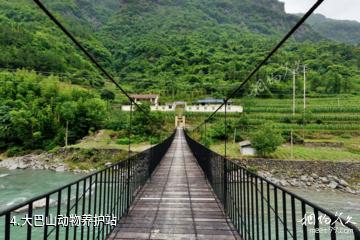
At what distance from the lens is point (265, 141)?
1861 cm

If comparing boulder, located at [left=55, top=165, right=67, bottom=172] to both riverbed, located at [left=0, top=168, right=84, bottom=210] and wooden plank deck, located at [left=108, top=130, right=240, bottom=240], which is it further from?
wooden plank deck, located at [left=108, top=130, right=240, bottom=240]

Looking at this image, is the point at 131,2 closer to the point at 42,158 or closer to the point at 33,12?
the point at 33,12

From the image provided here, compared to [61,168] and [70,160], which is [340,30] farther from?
[61,168]

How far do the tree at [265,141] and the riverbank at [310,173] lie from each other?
1.17 meters

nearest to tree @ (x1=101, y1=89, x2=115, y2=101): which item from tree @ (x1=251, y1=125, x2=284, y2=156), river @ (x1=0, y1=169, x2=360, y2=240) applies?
river @ (x1=0, y1=169, x2=360, y2=240)

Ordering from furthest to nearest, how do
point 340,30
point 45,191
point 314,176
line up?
point 340,30
point 314,176
point 45,191

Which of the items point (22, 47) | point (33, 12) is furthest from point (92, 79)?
point (33, 12)

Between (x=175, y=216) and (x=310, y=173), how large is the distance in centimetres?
1716

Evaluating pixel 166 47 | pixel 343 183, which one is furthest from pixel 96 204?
A: pixel 166 47

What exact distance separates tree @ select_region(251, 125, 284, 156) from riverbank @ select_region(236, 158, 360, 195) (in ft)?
3.85

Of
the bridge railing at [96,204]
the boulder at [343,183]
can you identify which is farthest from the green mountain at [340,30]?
the bridge railing at [96,204]

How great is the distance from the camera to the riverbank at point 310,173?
15859 mm

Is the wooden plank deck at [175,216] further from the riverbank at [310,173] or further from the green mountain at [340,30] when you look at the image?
the green mountain at [340,30]

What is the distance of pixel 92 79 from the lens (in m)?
47.6
